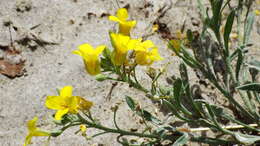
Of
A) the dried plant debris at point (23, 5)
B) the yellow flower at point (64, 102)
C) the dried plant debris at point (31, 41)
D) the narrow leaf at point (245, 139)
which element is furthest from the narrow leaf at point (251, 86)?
the dried plant debris at point (23, 5)

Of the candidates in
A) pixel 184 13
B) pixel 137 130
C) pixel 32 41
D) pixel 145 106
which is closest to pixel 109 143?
pixel 137 130

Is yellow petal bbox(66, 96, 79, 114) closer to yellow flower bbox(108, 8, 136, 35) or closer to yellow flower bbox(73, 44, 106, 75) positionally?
yellow flower bbox(73, 44, 106, 75)

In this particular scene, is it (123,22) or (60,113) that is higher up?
(123,22)

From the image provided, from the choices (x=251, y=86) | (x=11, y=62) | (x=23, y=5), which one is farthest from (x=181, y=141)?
(x=23, y=5)

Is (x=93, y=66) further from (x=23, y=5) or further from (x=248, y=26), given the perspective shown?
(x=23, y=5)

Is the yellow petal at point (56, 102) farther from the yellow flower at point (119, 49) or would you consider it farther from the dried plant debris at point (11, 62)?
the dried plant debris at point (11, 62)

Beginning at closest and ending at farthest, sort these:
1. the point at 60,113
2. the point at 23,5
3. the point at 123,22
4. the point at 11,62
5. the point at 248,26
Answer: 1. the point at 60,113
2. the point at 123,22
3. the point at 248,26
4. the point at 11,62
5. the point at 23,5
